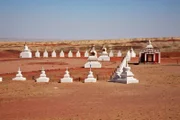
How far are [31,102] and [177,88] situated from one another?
33.5ft

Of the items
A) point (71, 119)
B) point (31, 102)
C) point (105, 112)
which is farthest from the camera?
point (31, 102)

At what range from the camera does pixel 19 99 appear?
2105cm

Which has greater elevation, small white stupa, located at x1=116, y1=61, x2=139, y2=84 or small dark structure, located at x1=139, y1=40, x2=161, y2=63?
small dark structure, located at x1=139, y1=40, x2=161, y2=63

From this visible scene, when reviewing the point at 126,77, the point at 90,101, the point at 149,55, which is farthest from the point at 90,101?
the point at 149,55

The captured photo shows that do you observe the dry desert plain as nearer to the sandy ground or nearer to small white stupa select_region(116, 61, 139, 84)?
the sandy ground

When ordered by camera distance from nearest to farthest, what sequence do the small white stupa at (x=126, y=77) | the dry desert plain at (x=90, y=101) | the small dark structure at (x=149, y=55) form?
the dry desert plain at (x=90, y=101), the small white stupa at (x=126, y=77), the small dark structure at (x=149, y=55)

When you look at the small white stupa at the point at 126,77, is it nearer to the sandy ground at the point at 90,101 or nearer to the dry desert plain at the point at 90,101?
the dry desert plain at the point at 90,101

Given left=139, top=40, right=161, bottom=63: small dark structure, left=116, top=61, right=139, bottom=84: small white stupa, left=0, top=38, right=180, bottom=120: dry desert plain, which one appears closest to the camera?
left=0, top=38, right=180, bottom=120: dry desert plain

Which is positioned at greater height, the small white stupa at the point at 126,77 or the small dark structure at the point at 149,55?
the small dark structure at the point at 149,55

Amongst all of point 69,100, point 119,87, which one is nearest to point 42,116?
point 69,100

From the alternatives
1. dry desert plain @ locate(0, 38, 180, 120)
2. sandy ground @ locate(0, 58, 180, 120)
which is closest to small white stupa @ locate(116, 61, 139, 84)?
dry desert plain @ locate(0, 38, 180, 120)

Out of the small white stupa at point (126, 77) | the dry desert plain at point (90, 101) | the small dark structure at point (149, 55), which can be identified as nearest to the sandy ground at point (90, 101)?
the dry desert plain at point (90, 101)

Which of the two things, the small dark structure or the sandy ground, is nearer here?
the sandy ground

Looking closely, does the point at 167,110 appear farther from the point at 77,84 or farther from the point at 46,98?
the point at 77,84
